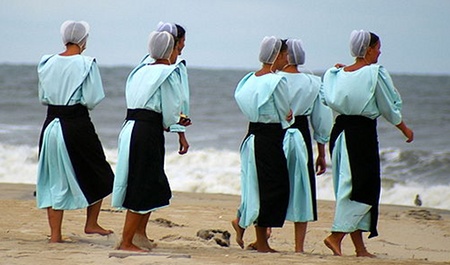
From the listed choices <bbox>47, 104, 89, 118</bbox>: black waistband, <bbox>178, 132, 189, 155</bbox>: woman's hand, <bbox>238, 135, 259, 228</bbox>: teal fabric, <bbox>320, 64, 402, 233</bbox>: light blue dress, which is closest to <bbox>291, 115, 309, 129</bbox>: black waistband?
<bbox>320, 64, 402, 233</bbox>: light blue dress

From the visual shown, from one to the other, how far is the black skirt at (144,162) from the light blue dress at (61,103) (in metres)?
0.56

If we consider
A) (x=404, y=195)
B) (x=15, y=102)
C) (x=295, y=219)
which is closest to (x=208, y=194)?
(x=404, y=195)

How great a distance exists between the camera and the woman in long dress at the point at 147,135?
7500mm

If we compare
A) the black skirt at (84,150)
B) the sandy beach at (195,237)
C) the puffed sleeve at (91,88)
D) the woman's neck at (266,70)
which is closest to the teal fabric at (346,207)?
the sandy beach at (195,237)

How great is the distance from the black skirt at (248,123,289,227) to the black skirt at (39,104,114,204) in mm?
1213

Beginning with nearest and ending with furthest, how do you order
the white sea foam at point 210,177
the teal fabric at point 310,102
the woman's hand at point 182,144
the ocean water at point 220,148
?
the woman's hand at point 182,144 → the teal fabric at point 310,102 → the white sea foam at point 210,177 → the ocean water at point 220,148

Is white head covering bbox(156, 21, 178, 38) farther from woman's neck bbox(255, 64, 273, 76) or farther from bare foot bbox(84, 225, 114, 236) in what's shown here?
bare foot bbox(84, 225, 114, 236)

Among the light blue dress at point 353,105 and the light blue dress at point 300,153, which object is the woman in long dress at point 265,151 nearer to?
the light blue dress at point 300,153

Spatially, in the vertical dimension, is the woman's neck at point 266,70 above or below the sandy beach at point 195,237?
above

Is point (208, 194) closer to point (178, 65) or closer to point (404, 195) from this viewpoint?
point (404, 195)

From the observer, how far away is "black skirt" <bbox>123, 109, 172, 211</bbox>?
7.51m

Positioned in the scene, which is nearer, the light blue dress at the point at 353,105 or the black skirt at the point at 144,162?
the black skirt at the point at 144,162

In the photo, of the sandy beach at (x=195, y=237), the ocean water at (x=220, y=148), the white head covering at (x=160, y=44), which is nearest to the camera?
the sandy beach at (x=195, y=237)

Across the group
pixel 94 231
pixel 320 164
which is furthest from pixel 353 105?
pixel 94 231
